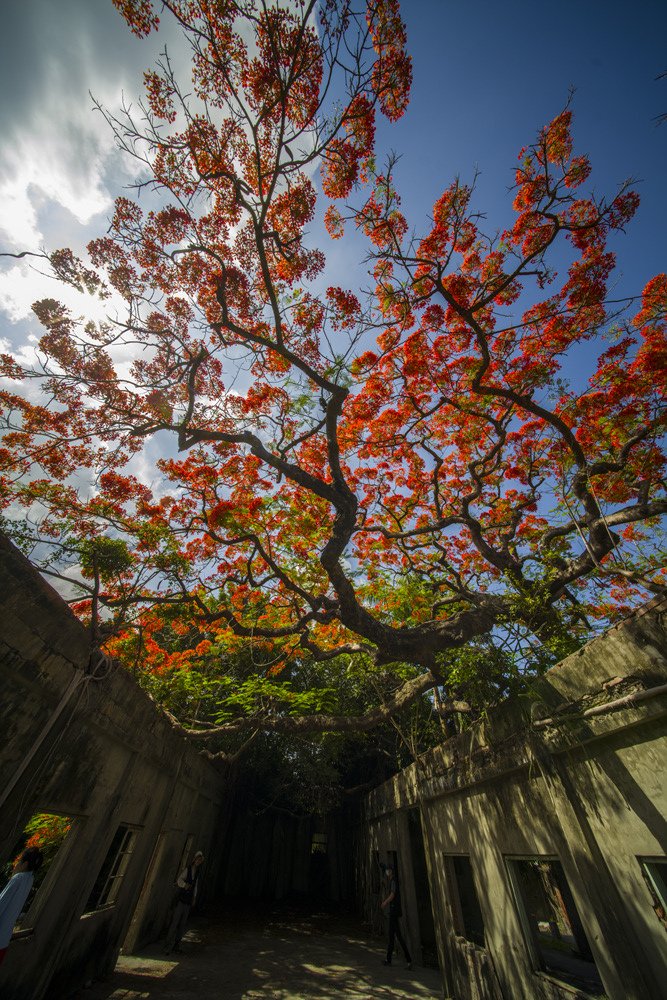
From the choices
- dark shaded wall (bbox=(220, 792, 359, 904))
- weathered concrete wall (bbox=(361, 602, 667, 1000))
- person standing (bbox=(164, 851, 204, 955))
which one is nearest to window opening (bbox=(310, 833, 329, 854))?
dark shaded wall (bbox=(220, 792, 359, 904))

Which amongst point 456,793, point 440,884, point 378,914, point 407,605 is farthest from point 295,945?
point 407,605

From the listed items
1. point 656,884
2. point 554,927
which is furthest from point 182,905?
point 656,884

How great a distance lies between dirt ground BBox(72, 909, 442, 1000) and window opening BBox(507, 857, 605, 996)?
6.82ft

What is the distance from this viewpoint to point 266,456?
20.0 ft

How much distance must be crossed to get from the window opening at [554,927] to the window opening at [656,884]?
1331mm

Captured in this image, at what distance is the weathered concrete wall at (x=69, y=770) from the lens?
11.5 feet

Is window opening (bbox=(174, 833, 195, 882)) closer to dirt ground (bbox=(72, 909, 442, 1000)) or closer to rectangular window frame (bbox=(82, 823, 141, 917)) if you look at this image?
dirt ground (bbox=(72, 909, 442, 1000))

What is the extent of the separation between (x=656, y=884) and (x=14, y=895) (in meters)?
5.27

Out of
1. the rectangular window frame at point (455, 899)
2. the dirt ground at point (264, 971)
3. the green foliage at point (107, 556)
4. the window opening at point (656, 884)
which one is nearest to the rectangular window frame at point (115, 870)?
the dirt ground at point (264, 971)

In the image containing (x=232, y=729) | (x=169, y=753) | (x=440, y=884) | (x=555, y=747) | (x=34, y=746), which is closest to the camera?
(x=34, y=746)

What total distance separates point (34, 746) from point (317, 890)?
1667cm

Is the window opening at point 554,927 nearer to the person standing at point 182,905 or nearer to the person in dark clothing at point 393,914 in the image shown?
the person in dark clothing at point 393,914

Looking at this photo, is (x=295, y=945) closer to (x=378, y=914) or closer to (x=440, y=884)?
(x=378, y=914)

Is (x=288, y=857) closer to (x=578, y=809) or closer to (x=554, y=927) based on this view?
(x=554, y=927)
